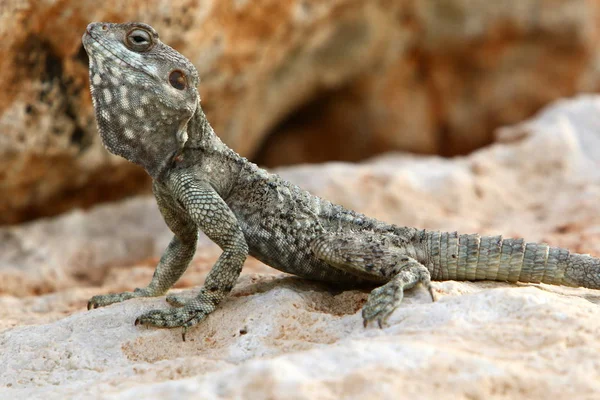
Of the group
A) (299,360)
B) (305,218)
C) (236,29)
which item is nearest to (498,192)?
(236,29)

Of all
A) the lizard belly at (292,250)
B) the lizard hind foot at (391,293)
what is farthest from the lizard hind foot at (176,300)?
the lizard hind foot at (391,293)

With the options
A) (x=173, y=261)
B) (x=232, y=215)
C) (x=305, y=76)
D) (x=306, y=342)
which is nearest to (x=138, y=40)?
(x=232, y=215)

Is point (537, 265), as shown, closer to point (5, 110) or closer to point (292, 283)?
point (292, 283)

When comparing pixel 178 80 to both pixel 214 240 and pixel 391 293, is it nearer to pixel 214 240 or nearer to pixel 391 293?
pixel 214 240

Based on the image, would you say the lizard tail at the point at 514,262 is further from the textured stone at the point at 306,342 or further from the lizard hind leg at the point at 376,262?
the lizard hind leg at the point at 376,262

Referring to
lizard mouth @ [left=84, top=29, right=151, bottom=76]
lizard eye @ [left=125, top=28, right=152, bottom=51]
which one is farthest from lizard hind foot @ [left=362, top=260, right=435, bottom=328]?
lizard eye @ [left=125, top=28, right=152, bottom=51]
